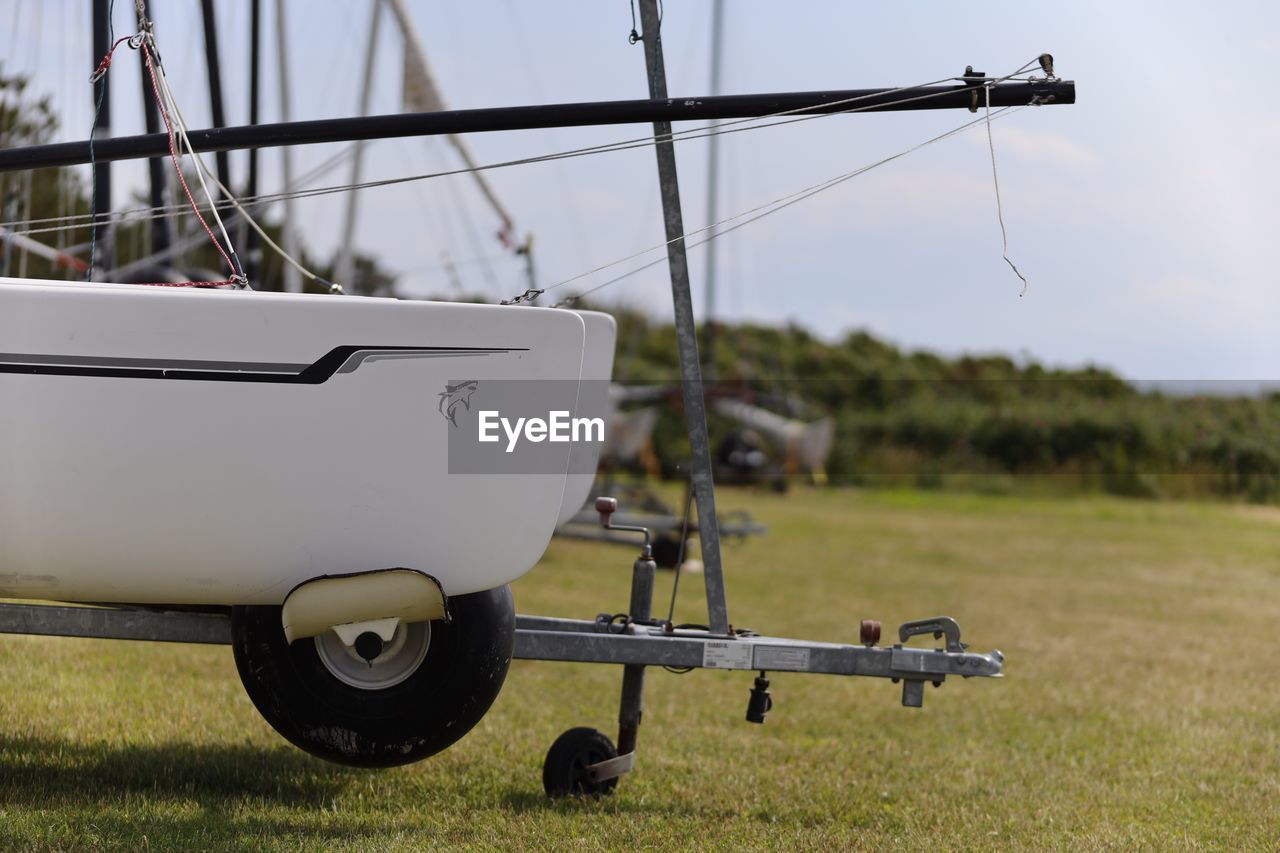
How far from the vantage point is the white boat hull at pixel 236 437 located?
3.98 metres

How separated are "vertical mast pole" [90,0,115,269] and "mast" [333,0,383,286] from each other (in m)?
2.92

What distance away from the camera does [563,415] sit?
4.34 meters

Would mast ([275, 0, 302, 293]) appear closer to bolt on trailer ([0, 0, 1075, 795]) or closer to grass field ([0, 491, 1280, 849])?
grass field ([0, 491, 1280, 849])

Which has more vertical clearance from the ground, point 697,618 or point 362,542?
point 362,542

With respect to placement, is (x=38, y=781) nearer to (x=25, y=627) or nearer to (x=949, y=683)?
(x=25, y=627)

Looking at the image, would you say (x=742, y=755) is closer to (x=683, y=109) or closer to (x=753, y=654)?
(x=753, y=654)

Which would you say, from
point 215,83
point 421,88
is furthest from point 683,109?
point 421,88

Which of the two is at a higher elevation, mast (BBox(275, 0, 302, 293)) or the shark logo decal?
mast (BBox(275, 0, 302, 293))

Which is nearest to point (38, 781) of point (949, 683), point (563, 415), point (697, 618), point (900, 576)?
point (563, 415)

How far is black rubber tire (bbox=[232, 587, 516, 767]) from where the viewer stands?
438 centimetres

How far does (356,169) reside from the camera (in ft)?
42.7

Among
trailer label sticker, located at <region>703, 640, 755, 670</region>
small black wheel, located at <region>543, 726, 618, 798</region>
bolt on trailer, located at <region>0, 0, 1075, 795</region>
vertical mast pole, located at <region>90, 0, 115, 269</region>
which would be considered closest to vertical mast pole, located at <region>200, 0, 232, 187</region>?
vertical mast pole, located at <region>90, 0, 115, 269</region>

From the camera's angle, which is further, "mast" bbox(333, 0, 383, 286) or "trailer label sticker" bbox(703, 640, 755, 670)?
"mast" bbox(333, 0, 383, 286)

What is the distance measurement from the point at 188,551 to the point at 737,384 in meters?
26.0
